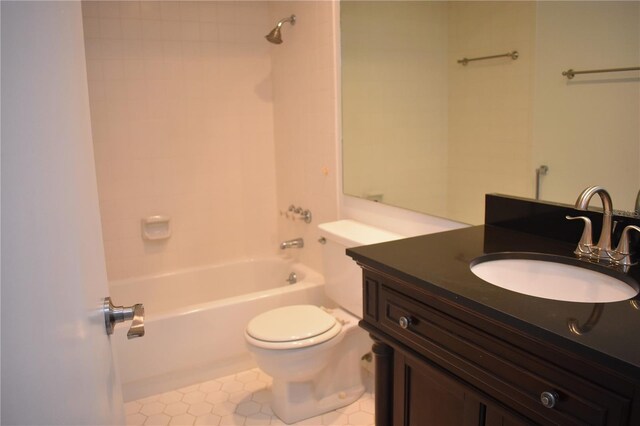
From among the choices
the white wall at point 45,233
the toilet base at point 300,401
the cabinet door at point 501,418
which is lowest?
the toilet base at point 300,401

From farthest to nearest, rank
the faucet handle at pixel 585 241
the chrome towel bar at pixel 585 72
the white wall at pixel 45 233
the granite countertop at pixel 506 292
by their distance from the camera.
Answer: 1. the chrome towel bar at pixel 585 72
2. the faucet handle at pixel 585 241
3. the granite countertop at pixel 506 292
4. the white wall at pixel 45 233

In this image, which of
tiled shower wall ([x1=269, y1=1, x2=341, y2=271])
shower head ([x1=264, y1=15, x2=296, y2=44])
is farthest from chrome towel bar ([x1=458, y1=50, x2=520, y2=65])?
shower head ([x1=264, y1=15, x2=296, y2=44])

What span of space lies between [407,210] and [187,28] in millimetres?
1813

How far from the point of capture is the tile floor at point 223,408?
2182mm

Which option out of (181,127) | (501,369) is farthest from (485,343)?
(181,127)

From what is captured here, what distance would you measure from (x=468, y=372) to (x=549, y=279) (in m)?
0.38

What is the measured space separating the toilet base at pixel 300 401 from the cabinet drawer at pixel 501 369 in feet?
3.24

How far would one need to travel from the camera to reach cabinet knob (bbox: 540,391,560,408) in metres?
0.89

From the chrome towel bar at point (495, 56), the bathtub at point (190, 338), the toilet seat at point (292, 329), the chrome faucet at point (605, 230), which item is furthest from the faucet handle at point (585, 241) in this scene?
the bathtub at point (190, 338)

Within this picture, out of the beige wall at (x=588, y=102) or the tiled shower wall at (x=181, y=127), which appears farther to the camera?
the tiled shower wall at (x=181, y=127)

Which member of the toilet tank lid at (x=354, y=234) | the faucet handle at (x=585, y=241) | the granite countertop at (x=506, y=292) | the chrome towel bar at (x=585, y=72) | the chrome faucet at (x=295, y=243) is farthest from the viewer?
the chrome faucet at (x=295, y=243)

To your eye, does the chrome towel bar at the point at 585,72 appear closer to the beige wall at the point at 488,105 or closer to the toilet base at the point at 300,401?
the beige wall at the point at 488,105

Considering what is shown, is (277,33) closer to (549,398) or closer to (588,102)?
(588,102)

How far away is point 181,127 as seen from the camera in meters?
3.05
